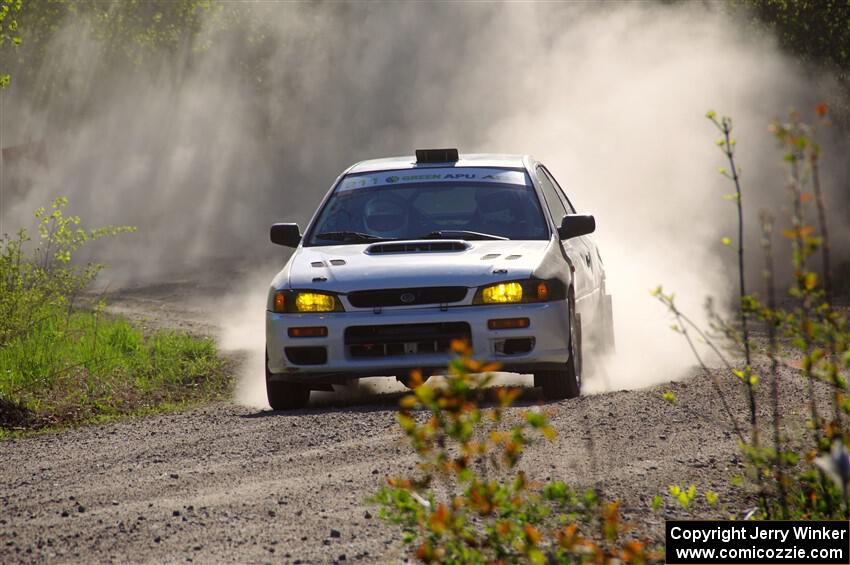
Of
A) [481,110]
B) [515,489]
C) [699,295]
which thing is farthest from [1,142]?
[515,489]

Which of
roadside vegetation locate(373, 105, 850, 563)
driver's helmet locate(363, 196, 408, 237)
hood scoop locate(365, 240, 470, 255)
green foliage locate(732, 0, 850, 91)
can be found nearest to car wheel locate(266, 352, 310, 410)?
hood scoop locate(365, 240, 470, 255)

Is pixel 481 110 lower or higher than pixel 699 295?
higher

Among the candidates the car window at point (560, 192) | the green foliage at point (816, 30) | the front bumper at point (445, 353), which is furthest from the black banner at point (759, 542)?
the green foliage at point (816, 30)

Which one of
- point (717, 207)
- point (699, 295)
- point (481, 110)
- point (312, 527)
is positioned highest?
point (481, 110)

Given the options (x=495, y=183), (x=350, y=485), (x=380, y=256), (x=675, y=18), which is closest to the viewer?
(x=350, y=485)

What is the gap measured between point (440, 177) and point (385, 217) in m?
0.50

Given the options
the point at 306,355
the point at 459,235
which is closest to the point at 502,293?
the point at 459,235

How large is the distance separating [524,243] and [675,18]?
59.3 ft

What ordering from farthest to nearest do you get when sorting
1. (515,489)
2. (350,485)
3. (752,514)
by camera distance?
(350,485)
(752,514)
(515,489)

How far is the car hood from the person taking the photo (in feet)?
29.1

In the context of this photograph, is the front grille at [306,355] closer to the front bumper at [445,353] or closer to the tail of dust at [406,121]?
the front bumper at [445,353]

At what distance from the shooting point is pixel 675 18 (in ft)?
87.5

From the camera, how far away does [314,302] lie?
8.99 metres

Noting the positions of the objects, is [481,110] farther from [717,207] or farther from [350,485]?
[350,485]
